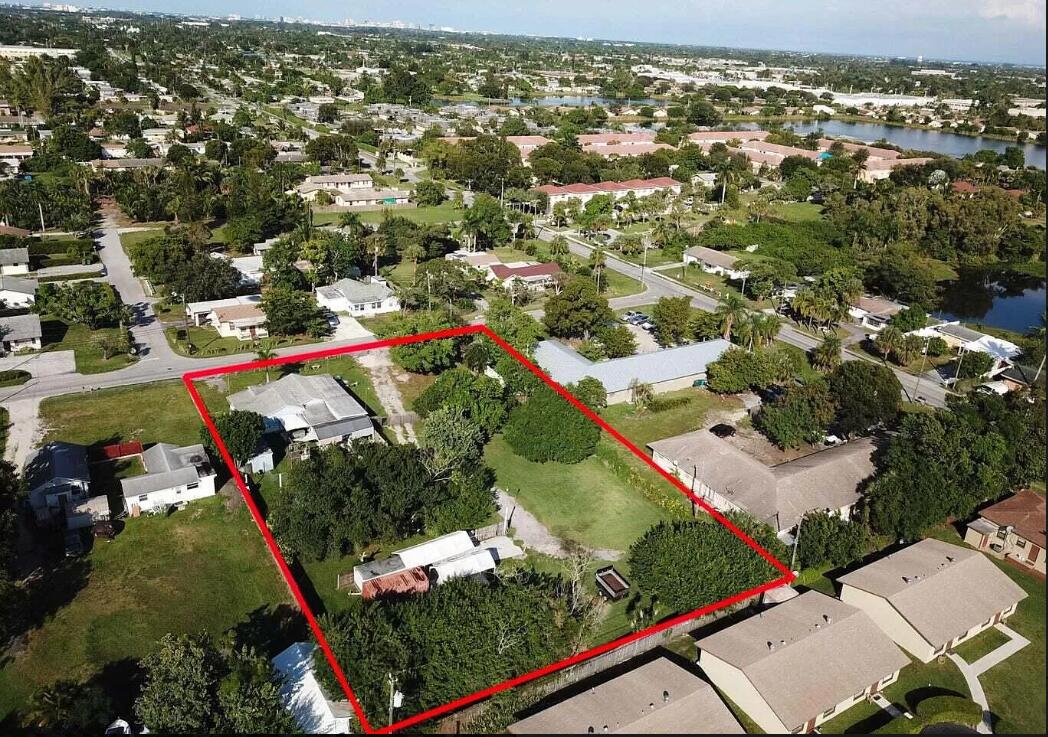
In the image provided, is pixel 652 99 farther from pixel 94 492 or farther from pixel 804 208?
pixel 94 492

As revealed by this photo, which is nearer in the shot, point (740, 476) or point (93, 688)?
point (93, 688)

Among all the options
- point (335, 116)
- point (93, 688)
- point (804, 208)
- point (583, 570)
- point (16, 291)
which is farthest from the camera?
point (335, 116)

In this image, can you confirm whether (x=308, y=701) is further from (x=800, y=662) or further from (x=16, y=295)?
(x=16, y=295)

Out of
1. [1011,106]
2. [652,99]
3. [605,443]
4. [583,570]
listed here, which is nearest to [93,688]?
[583,570]

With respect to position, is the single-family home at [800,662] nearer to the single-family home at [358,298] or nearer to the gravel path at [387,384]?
the gravel path at [387,384]

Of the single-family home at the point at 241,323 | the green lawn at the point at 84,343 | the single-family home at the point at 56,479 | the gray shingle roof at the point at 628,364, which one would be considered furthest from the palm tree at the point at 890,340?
the green lawn at the point at 84,343

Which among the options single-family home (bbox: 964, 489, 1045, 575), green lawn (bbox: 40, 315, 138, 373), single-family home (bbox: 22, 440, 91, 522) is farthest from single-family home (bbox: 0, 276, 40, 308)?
single-family home (bbox: 964, 489, 1045, 575)

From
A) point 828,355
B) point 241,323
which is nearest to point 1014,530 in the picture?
point 828,355
